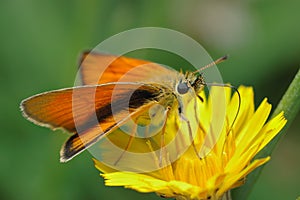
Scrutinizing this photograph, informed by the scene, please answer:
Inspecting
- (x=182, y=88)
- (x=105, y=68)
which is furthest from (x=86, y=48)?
(x=182, y=88)

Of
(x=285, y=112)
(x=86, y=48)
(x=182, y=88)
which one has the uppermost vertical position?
(x=285, y=112)

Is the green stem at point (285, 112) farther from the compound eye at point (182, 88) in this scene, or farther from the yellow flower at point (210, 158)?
the compound eye at point (182, 88)

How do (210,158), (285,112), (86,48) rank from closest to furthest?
(285,112)
(210,158)
(86,48)

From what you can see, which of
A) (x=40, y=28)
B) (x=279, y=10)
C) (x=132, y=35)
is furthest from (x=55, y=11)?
(x=279, y=10)

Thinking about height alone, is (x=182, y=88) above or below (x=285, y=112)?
below

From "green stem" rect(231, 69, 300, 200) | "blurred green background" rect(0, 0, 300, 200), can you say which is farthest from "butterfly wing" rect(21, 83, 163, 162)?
"blurred green background" rect(0, 0, 300, 200)

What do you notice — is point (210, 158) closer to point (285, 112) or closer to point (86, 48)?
point (285, 112)

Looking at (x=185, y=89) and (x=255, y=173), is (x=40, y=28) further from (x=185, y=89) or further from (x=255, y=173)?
(x=255, y=173)
